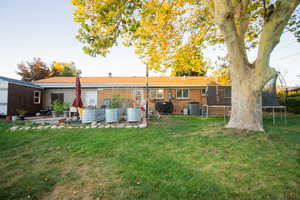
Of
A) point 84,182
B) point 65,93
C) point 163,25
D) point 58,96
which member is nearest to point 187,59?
point 163,25

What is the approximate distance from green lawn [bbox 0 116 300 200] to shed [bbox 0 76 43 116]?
902cm

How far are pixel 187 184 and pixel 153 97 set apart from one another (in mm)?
11137

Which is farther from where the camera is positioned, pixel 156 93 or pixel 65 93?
pixel 65 93

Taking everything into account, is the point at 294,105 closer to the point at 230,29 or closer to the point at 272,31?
the point at 272,31

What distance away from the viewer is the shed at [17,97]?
923 centimetres

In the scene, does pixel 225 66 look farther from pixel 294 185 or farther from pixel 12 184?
pixel 12 184

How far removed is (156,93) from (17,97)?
11.3 metres

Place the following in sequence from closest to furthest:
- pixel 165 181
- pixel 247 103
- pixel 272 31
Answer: pixel 165 181
pixel 272 31
pixel 247 103

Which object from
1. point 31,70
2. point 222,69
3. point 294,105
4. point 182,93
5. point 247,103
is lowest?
point 294,105

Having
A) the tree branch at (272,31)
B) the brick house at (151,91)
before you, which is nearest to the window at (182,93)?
the brick house at (151,91)

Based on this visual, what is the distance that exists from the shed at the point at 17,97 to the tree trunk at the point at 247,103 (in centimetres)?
1267

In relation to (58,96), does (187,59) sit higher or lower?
higher

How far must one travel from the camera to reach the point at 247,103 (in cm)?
419

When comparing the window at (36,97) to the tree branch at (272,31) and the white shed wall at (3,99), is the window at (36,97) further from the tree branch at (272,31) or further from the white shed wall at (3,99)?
the tree branch at (272,31)
